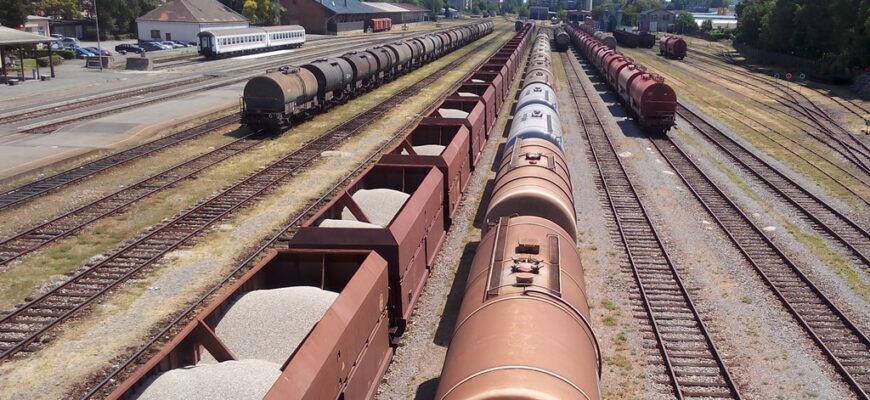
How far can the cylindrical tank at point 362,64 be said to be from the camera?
1876 inches

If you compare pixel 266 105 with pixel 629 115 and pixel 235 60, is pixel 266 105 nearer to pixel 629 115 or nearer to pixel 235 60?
pixel 629 115

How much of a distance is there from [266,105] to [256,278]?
2506 centimetres

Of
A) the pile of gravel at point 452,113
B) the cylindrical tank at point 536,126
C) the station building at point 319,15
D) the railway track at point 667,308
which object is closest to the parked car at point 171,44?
the station building at point 319,15

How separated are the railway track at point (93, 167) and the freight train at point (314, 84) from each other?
3.10 metres

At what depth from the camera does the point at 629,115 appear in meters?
45.2

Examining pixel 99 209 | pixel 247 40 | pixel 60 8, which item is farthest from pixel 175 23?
pixel 99 209

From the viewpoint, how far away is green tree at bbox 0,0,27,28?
70625 mm

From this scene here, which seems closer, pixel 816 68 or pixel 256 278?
pixel 256 278

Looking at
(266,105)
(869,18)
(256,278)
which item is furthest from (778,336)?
(869,18)

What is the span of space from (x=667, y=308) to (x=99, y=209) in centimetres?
1893

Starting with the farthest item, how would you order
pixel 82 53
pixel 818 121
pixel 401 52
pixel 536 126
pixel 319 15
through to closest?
pixel 319 15 < pixel 82 53 < pixel 401 52 < pixel 818 121 < pixel 536 126

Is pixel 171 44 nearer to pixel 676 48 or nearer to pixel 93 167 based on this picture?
pixel 676 48

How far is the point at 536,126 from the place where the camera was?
71.6ft

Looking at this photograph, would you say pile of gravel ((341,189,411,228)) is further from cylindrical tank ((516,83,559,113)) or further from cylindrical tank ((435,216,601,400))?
cylindrical tank ((516,83,559,113))
